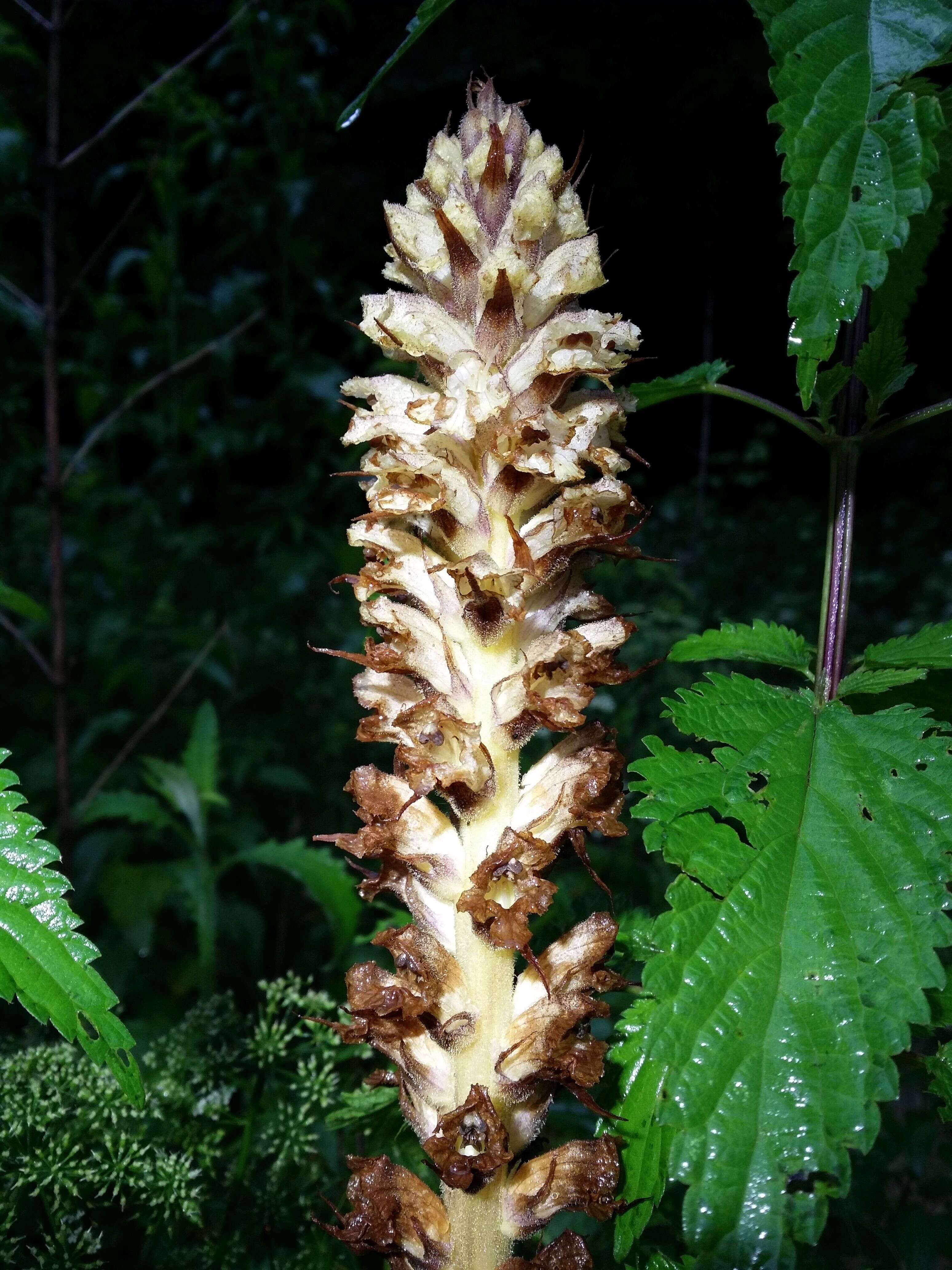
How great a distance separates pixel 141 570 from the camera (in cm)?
529

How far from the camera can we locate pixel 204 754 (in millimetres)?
2963

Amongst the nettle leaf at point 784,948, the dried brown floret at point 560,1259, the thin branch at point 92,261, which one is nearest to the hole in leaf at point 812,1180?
the nettle leaf at point 784,948

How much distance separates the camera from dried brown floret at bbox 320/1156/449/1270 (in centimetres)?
119

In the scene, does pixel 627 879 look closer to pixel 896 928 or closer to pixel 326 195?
pixel 896 928

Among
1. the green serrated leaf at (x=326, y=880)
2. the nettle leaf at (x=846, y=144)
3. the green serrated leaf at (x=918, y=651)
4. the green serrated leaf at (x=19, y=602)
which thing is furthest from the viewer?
the green serrated leaf at (x=326, y=880)

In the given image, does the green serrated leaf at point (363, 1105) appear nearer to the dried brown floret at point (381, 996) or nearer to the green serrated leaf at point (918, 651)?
the dried brown floret at point (381, 996)

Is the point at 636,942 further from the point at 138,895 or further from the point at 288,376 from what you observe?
the point at 288,376

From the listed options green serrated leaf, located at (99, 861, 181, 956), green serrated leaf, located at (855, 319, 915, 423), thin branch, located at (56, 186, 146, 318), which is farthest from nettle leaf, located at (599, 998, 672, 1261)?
thin branch, located at (56, 186, 146, 318)

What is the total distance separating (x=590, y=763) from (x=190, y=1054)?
3.75 feet

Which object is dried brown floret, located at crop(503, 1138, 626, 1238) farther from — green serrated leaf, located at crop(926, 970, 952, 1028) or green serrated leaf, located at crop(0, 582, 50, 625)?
green serrated leaf, located at crop(0, 582, 50, 625)

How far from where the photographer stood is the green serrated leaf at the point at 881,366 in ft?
4.69

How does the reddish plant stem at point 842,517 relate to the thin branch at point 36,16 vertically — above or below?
below

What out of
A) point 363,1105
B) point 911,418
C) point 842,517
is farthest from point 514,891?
point 911,418

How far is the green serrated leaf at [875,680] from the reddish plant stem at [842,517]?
2 cm
